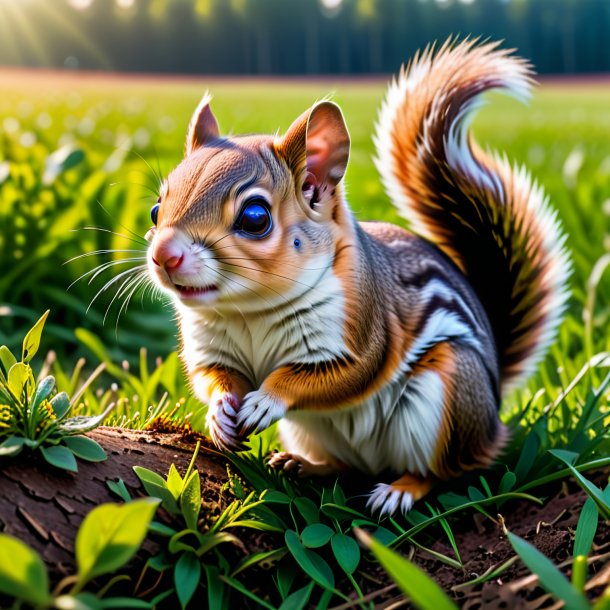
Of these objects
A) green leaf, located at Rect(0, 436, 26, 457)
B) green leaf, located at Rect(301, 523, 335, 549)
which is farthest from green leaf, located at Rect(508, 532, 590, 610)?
green leaf, located at Rect(0, 436, 26, 457)

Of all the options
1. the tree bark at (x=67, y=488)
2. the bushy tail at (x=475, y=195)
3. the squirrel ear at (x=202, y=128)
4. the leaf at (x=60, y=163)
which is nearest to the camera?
the tree bark at (x=67, y=488)

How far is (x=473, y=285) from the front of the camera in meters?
2.35

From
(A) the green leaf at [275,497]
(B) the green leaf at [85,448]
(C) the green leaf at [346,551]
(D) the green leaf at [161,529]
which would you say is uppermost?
(B) the green leaf at [85,448]

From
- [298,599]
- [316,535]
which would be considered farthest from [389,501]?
[298,599]

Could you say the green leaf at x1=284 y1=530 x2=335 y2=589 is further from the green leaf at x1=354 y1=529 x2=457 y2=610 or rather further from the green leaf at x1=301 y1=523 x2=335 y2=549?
the green leaf at x1=354 y1=529 x2=457 y2=610

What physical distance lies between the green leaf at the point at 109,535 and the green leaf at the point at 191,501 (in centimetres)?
36

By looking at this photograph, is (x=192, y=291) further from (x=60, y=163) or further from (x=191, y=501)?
(x=60, y=163)

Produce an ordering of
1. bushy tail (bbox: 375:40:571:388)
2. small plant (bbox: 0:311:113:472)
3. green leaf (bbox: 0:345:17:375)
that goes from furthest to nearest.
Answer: bushy tail (bbox: 375:40:571:388) → green leaf (bbox: 0:345:17:375) → small plant (bbox: 0:311:113:472)

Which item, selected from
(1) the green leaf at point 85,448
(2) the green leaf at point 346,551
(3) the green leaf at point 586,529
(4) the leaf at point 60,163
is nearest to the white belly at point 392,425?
(2) the green leaf at point 346,551

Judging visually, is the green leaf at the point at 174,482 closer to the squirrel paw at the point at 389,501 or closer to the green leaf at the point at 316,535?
the green leaf at the point at 316,535

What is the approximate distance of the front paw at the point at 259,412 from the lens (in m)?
1.70

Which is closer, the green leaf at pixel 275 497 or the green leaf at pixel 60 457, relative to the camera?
the green leaf at pixel 60 457

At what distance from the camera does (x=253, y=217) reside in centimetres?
167

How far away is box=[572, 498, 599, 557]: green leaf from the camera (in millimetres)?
1564
